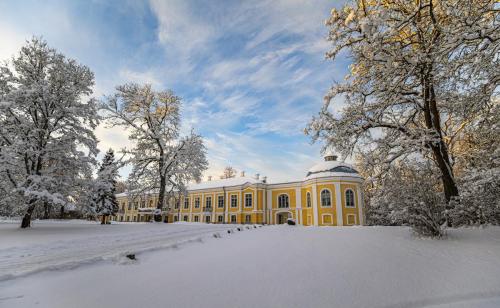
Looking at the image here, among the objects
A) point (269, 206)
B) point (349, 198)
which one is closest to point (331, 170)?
point (349, 198)

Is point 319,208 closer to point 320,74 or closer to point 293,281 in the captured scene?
point 320,74

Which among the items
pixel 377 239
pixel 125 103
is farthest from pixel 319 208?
pixel 377 239

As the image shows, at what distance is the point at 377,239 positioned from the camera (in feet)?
20.9

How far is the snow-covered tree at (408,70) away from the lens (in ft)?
15.7

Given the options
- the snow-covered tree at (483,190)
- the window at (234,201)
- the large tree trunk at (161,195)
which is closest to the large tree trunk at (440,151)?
the snow-covered tree at (483,190)

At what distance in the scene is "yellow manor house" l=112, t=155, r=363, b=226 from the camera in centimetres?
3173

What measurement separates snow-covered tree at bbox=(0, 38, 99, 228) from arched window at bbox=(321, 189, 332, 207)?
86.7ft

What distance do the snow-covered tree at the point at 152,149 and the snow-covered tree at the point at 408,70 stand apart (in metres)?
12.7

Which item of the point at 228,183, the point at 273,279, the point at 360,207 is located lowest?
the point at 273,279

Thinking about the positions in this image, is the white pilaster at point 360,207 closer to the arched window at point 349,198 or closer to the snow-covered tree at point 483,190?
the arched window at point 349,198

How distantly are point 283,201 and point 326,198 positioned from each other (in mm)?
7714

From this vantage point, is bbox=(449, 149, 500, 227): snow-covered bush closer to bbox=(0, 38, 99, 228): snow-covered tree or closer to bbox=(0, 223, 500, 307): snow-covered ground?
bbox=(0, 223, 500, 307): snow-covered ground

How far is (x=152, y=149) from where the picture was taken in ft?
69.2

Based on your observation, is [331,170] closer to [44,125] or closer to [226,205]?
→ [226,205]
